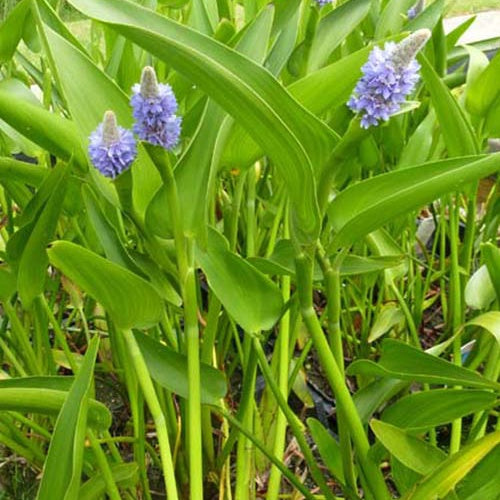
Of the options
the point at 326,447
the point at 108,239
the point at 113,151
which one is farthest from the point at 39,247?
the point at 326,447

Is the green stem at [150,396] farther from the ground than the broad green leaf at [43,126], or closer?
closer

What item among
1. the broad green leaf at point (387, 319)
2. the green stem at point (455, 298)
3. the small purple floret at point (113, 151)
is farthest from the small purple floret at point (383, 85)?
the broad green leaf at point (387, 319)

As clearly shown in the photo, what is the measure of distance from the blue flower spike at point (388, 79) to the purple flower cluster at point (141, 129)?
0.29 feet

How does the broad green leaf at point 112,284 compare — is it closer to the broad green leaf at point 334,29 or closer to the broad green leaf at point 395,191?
the broad green leaf at point 395,191

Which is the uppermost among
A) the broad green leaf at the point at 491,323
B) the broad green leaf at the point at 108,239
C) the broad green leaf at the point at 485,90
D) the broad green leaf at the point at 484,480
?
the broad green leaf at the point at 485,90

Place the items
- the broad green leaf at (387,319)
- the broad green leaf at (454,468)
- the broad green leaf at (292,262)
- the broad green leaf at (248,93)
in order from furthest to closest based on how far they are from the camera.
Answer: the broad green leaf at (387,319) < the broad green leaf at (292,262) < the broad green leaf at (454,468) < the broad green leaf at (248,93)

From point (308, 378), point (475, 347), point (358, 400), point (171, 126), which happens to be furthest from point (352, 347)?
point (171, 126)

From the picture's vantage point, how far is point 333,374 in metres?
0.42

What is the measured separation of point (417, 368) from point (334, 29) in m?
0.30

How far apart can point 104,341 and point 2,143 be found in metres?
0.29

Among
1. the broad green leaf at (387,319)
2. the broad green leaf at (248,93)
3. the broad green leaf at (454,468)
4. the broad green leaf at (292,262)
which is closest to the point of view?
the broad green leaf at (248,93)

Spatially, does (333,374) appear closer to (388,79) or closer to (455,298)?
(388,79)

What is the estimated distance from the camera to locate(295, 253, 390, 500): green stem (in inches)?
15.6

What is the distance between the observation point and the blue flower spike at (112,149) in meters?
0.35
